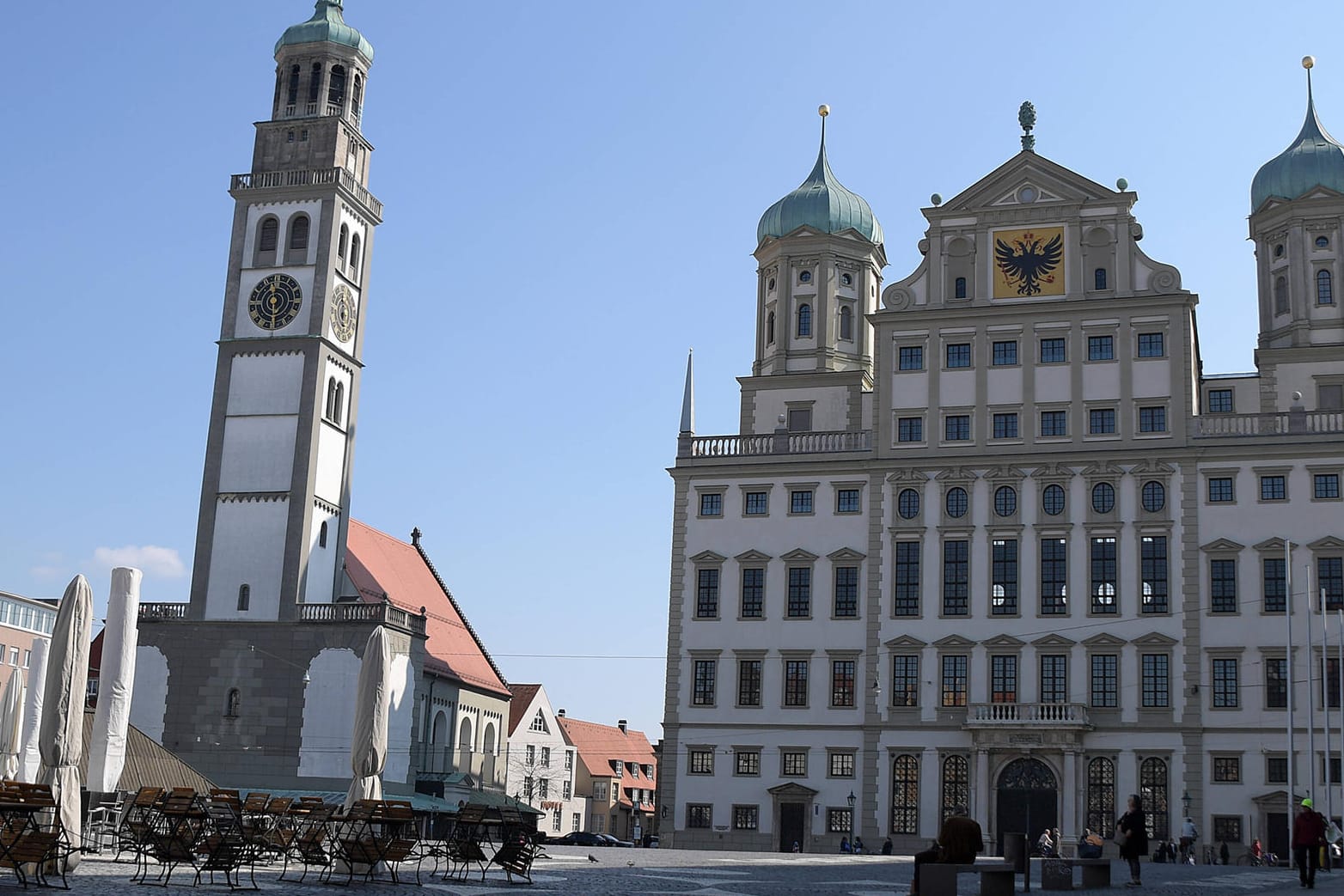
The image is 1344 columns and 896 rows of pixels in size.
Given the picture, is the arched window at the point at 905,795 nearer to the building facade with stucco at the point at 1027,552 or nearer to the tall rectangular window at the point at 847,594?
the building facade with stucco at the point at 1027,552

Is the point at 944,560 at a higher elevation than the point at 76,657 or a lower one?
higher

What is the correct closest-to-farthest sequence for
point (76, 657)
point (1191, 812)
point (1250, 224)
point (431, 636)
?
point (76, 657), point (1191, 812), point (1250, 224), point (431, 636)

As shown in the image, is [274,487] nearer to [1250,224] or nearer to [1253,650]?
[1253,650]

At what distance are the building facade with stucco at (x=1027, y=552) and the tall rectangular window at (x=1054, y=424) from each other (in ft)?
0.22

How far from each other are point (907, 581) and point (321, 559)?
68.6 ft

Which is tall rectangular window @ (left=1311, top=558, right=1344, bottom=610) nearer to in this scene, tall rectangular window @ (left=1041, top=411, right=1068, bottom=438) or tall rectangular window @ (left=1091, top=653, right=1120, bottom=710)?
tall rectangular window @ (left=1091, top=653, right=1120, bottom=710)

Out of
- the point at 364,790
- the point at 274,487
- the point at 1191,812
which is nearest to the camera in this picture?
the point at 364,790

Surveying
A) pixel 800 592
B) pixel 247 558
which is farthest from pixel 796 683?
pixel 247 558

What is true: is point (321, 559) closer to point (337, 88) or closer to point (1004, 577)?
point (337, 88)

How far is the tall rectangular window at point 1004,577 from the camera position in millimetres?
55969

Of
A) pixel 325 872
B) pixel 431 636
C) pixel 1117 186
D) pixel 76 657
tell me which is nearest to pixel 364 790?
pixel 325 872

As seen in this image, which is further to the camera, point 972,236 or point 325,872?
point 972,236

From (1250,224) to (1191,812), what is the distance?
2379 centimetres

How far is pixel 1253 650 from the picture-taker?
53.2 m
